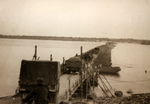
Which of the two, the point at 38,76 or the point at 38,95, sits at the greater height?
the point at 38,76

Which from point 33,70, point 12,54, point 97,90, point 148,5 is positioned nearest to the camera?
point 33,70

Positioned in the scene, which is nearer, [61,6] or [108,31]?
[61,6]

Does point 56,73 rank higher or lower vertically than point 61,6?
lower

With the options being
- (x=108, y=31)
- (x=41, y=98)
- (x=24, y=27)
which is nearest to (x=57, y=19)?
(x=24, y=27)

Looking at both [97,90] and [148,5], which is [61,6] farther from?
[97,90]

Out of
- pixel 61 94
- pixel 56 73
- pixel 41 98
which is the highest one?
pixel 56 73

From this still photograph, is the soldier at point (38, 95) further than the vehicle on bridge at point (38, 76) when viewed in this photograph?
No

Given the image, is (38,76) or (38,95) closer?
(38,95)

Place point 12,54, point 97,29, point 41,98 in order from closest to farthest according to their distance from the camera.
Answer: point 41,98 < point 97,29 < point 12,54

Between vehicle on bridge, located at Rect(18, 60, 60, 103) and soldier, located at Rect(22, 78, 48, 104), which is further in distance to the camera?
vehicle on bridge, located at Rect(18, 60, 60, 103)
